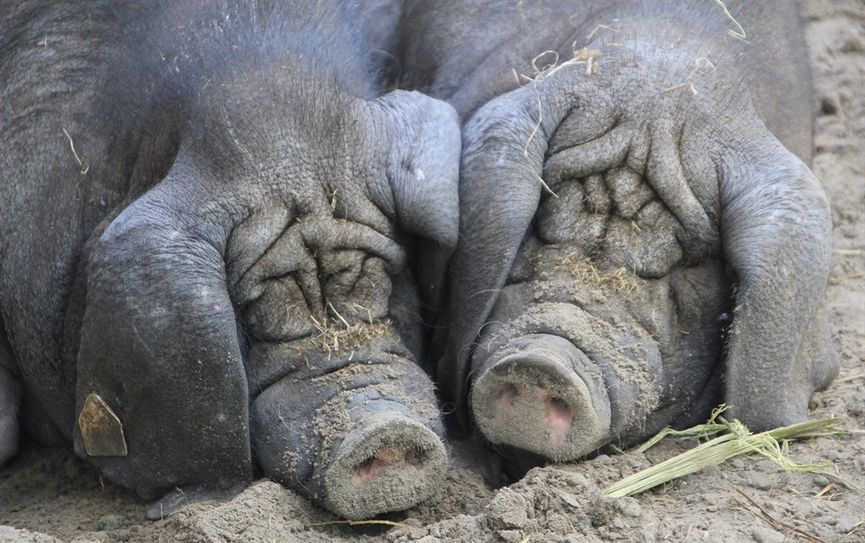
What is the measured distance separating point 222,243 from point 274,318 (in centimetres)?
26

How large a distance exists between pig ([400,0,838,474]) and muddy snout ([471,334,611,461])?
0.03 meters

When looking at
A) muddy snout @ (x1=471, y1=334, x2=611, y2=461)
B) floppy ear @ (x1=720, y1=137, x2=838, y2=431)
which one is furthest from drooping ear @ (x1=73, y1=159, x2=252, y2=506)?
floppy ear @ (x1=720, y1=137, x2=838, y2=431)

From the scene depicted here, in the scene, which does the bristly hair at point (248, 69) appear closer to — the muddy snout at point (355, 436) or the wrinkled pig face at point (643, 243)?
the wrinkled pig face at point (643, 243)

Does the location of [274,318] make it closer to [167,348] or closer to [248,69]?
[167,348]

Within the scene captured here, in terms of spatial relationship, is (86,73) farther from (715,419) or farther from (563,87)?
(715,419)

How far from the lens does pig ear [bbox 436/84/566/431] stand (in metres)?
4.23

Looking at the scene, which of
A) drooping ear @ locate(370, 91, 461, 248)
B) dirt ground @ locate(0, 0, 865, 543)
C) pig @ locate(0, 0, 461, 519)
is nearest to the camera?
dirt ground @ locate(0, 0, 865, 543)

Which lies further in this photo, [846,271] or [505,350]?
[846,271]

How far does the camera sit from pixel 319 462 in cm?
386

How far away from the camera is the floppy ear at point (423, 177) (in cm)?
416

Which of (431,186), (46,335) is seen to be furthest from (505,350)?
(46,335)

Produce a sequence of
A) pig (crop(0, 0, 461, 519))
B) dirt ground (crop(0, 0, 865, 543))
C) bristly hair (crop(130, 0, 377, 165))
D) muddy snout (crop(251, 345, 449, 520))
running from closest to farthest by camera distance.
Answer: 1. dirt ground (crop(0, 0, 865, 543))
2. muddy snout (crop(251, 345, 449, 520))
3. pig (crop(0, 0, 461, 519))
4. bristly hair (crop(130, 0, 377, 165))

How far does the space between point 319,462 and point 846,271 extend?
286cm

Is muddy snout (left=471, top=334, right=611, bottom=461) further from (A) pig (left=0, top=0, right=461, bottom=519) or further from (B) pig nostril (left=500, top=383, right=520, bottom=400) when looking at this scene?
(A) pig (left=0, top=0, right=461, bottom=519)
